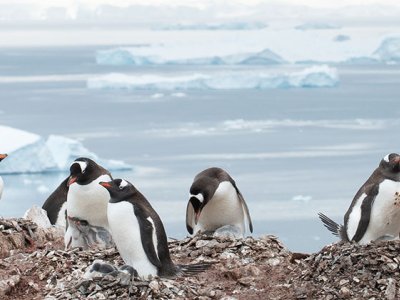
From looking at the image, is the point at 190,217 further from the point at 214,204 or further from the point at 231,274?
the point at 231,274

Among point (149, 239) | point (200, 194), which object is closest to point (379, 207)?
point (200, 194)

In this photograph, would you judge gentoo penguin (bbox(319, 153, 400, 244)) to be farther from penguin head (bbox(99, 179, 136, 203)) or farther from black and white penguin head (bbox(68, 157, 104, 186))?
black and white penguin head (bbox(68, 157, 104, 186))

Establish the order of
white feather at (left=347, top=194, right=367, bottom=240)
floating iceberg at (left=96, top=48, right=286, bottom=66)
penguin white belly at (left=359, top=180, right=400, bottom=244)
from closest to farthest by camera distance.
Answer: penguin white belly at (left=359, top=180, right=400, bottom=244), white feather at (left=347, top=194, right=367, bottom=240), floating iceberg at (left=96, top=48, right=286, bottom=66)

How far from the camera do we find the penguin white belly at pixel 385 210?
5613 millimetres

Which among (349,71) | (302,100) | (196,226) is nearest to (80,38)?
(349,71)

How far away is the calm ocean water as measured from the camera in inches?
1046

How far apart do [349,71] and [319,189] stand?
155ft

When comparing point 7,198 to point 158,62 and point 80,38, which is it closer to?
point 158,62

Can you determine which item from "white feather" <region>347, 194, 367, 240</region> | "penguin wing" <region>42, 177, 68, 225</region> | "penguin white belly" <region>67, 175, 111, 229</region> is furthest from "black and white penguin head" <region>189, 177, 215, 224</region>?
"penguin wing" <region>42, 177, 68, 225</region>

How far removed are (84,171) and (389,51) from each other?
30.4m

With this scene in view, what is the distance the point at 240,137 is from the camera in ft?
153

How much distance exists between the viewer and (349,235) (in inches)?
229

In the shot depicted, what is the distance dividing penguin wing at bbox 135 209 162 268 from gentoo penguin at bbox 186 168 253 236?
1329mm

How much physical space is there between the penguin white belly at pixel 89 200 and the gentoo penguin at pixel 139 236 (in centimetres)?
108
